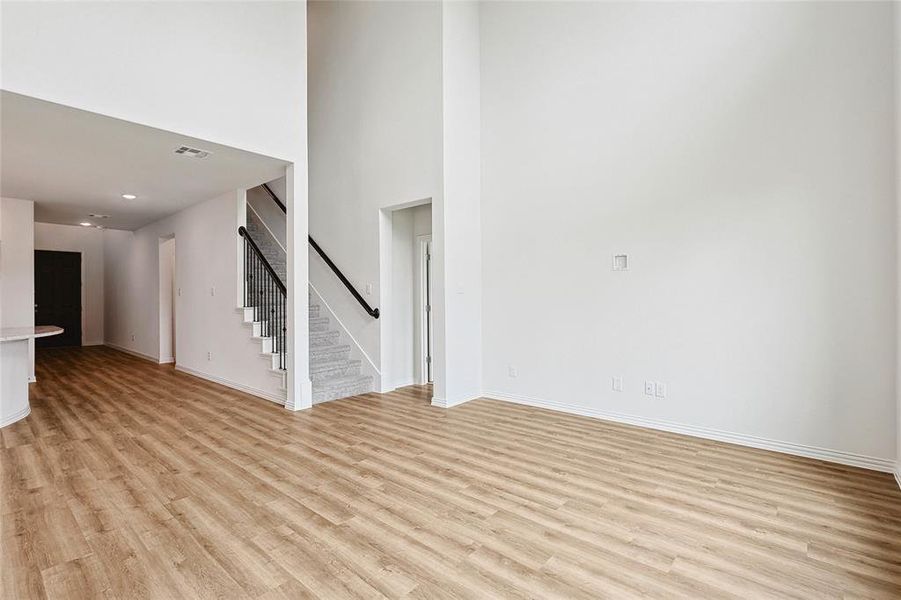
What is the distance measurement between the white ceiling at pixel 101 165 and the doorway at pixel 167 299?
1228mm

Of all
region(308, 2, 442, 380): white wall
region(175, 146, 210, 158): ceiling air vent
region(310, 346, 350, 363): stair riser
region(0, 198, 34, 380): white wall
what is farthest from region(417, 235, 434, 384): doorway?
region(0, 198, 34, 380): white wall

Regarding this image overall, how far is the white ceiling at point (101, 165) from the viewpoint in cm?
355

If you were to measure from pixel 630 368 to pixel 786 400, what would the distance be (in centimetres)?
124

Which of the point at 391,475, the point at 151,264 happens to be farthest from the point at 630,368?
the point at 151,264

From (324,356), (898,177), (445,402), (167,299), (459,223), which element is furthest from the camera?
(167,299)

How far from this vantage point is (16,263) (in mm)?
6555

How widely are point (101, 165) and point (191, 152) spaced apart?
3.88 feet

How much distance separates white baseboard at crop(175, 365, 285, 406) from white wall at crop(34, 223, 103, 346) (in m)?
5.61

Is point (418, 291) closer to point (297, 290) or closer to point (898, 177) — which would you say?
point (297, 290)

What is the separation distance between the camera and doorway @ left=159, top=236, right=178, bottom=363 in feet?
27.1

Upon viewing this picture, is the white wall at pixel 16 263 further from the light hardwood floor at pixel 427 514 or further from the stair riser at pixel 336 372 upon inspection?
the stair riser at pixel 336 372

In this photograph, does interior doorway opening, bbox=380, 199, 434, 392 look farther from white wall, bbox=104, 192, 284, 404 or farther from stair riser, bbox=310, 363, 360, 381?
white wall, bbox=104, 192, 284, 404

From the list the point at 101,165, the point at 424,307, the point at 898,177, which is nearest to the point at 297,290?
the point at 424,307

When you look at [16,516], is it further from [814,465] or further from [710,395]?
[814,465]
